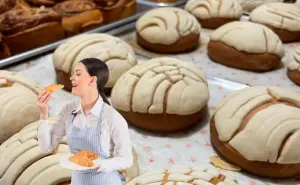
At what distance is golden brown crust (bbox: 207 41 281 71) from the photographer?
248 cm

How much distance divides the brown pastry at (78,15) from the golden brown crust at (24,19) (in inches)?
3.4

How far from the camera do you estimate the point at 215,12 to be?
3.01 metres

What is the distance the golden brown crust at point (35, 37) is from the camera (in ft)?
8.22

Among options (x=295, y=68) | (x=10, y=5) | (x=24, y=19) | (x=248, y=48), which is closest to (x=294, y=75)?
(x=295, y=68)

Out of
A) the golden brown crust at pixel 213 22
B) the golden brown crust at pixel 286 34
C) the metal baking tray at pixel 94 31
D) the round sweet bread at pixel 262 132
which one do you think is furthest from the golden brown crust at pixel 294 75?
the metal baking tray at pixel 94 31

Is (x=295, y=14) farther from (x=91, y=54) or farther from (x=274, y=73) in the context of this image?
(x=91, y=54)

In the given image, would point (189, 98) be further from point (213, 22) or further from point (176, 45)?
point (213, 22)

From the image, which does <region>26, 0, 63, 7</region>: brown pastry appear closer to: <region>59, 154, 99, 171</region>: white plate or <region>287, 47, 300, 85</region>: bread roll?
<region>287, 47, 300, 85</region>: bread roll

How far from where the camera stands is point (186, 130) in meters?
1.95

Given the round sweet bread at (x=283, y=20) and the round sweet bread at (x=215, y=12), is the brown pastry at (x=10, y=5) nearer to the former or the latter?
the round sweet bread at (x=215, y=12)

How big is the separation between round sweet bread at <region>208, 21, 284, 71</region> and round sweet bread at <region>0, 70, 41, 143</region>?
1.29 m

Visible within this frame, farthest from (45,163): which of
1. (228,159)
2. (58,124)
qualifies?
(228,159)

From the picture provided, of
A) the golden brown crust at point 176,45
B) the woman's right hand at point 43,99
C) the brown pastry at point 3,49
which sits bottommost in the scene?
the golden brown crust at point 176,45

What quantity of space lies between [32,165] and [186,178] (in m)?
0.55
